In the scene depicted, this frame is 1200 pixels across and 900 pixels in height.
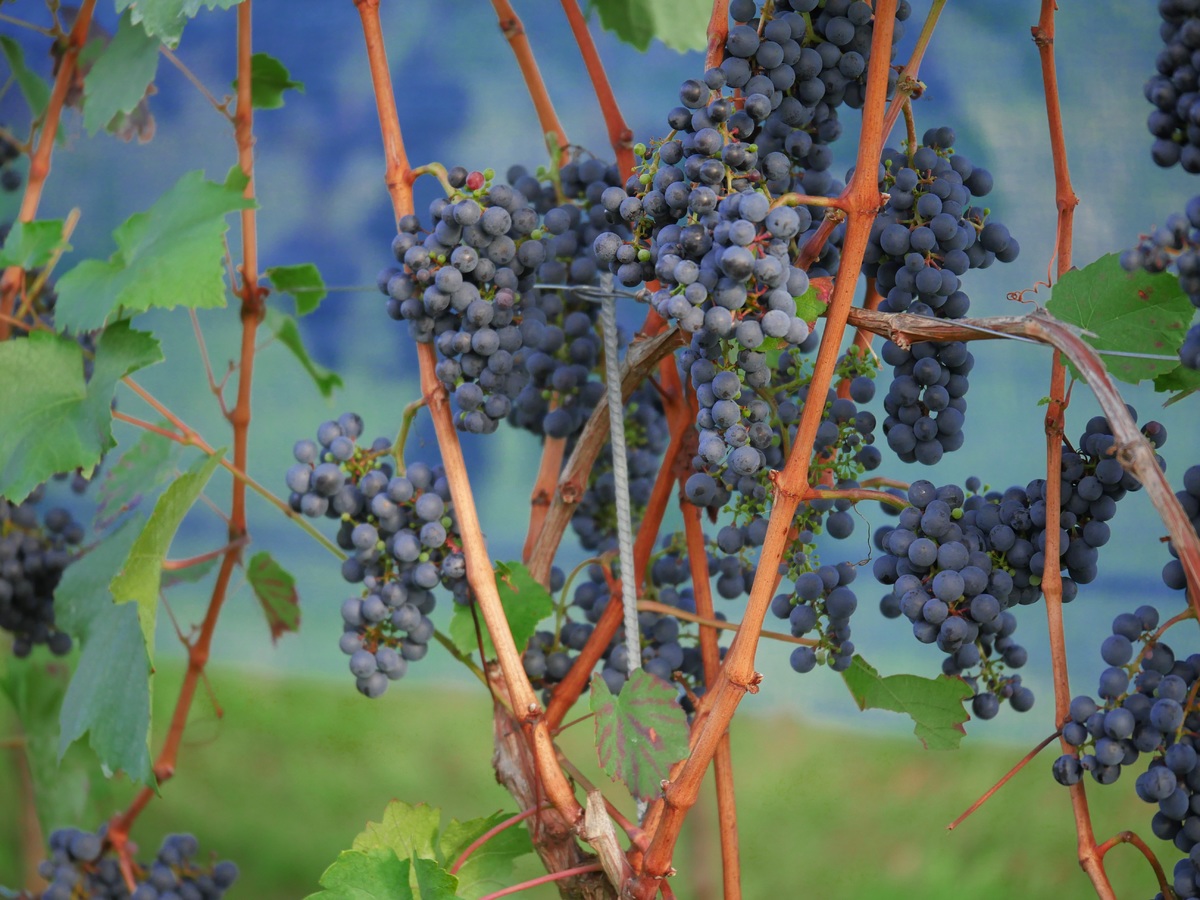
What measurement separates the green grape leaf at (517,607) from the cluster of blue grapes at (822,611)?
0.55 ft

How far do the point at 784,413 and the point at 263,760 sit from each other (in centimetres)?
100

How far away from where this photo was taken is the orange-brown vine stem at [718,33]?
0.59 m

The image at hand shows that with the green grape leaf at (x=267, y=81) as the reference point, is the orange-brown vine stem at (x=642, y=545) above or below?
below

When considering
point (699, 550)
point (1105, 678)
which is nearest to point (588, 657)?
point (699, 550)

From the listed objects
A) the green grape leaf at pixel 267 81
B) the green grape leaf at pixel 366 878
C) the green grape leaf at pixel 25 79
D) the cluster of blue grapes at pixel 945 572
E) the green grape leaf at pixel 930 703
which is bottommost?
the green grape leaf at pixel 366 878

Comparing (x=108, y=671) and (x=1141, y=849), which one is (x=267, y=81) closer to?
(x=108, y=671)

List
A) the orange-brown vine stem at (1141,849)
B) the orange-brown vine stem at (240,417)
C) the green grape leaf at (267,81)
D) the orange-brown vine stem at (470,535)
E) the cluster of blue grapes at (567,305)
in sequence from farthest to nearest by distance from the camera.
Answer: the green grape leaf at (267,81) < the orange-brown vine stem at (240,417) < the cluster of blue grapes at (567,305) < the orange-brown vine stem at (470,535) < the orange-brown vine stem at (1141,849)

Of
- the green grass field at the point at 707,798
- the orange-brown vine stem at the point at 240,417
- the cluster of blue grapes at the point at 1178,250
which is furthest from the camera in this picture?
the green grass field at the point at 707,798

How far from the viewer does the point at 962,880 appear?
3.76 ft

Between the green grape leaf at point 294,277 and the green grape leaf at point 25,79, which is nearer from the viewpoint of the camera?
the green grape leaf at point 294,277

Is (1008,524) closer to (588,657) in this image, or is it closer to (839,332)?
(839,332)

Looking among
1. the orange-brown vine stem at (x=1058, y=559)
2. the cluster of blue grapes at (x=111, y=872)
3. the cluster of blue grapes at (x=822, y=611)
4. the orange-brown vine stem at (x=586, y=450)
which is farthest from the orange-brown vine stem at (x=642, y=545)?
the cluster of blue grapes at (x=111, y=872)

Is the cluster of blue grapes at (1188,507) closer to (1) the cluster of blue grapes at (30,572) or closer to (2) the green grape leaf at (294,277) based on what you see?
(2) the green grape leaf at (294,277)

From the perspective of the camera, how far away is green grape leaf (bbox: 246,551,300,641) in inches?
39.0
